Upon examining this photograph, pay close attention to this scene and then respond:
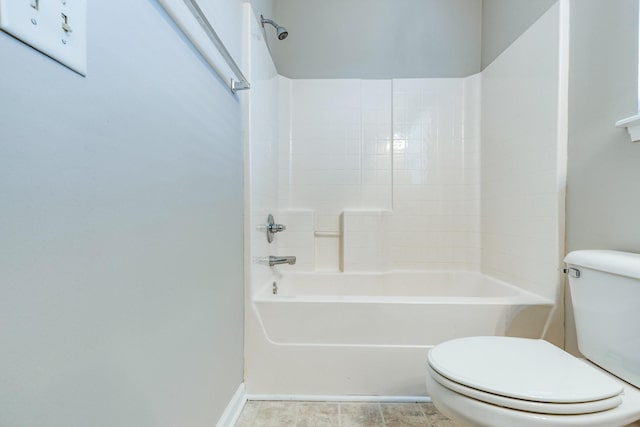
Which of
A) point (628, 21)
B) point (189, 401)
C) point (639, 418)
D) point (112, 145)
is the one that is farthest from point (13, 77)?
point (628, 21)

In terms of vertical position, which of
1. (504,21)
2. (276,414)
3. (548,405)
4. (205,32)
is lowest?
(276,414)

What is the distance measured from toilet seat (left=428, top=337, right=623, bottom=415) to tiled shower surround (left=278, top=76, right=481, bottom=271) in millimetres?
1198

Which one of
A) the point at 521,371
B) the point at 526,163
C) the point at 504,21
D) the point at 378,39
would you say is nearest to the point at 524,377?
the point at 521,371

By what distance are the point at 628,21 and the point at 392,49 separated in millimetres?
1352

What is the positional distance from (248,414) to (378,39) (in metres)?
2.37

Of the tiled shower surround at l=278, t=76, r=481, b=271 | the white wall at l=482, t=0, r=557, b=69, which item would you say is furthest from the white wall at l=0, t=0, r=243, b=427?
the white wall at l=482, t=0, r=557, b=69

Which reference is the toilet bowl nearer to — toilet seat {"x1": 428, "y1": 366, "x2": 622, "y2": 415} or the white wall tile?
toilet seat {"x1": 428, "y1": 366, "x2": 622, "y2": 415}

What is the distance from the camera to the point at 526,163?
1653mm

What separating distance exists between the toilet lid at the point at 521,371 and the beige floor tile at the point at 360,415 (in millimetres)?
513

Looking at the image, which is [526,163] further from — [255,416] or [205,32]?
[255,416]

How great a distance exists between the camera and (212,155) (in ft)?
3.56

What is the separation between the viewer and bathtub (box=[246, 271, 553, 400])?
140cm

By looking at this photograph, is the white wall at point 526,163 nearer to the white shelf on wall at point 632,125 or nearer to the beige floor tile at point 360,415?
the white shelf on wall at point 632,125

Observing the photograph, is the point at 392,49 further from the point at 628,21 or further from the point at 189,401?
the point at 189,401
